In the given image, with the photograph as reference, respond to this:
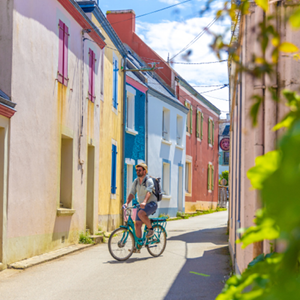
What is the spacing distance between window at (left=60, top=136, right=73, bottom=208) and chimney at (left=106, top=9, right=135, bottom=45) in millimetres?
14445

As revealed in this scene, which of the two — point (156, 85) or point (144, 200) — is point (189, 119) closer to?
point (156, 85)

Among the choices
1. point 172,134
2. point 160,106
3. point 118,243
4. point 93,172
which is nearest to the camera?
point 118,243

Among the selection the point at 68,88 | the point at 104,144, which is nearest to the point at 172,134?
the point at 104,144

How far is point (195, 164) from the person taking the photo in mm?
29531

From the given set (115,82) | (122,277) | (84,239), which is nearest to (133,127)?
(115,82)

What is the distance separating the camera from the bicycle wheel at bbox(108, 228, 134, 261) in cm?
927

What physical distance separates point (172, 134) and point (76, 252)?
14522 millimetres

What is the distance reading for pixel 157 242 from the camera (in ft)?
32.9

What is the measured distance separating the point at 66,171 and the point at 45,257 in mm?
3151

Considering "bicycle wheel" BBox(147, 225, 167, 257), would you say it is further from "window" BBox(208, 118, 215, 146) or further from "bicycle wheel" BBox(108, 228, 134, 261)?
"window" BBox(208, 118, 215, 146)

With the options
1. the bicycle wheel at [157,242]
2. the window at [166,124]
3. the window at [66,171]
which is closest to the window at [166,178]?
the window at [166,124]

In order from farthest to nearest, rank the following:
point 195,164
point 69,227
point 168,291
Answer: point 195,164
point 69,227
point 168,291

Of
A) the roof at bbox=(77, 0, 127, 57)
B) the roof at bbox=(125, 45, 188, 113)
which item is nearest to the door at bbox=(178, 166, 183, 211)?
the roof at bbox=(125, 45, 188, 113)

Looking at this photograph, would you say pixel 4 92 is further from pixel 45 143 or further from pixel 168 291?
pixel 168 291
